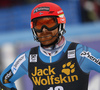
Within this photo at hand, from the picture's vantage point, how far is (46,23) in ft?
14.4

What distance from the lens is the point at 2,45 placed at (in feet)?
26.9

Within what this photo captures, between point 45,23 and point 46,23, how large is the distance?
0.05ft

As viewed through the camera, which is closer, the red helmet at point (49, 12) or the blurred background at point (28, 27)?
the red helmet at point (49, 12)

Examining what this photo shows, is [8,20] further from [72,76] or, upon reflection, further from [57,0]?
[72,76]

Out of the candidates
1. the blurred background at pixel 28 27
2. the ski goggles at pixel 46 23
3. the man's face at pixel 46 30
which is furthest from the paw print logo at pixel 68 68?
the blurred background at pixel 28 27

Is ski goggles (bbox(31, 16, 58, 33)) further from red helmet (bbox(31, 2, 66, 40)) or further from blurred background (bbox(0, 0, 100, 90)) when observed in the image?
blurred background (bbox(0, 0, 100, 90))

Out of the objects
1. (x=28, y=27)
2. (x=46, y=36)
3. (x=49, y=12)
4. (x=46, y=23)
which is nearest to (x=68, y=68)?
(x=46, y=36)

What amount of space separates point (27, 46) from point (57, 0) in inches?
166

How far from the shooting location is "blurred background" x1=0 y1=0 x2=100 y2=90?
25.2ft

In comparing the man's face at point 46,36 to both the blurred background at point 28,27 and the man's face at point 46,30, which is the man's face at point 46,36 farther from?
the blurred background at point 28,27

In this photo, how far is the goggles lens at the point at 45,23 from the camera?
4355mm

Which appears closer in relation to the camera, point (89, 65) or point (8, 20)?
point (89, 65)

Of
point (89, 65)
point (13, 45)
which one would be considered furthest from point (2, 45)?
point (89, 65)

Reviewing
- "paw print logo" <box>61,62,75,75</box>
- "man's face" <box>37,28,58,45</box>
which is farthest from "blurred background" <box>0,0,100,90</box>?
"man's face" <box>37,28,58,45</box>
